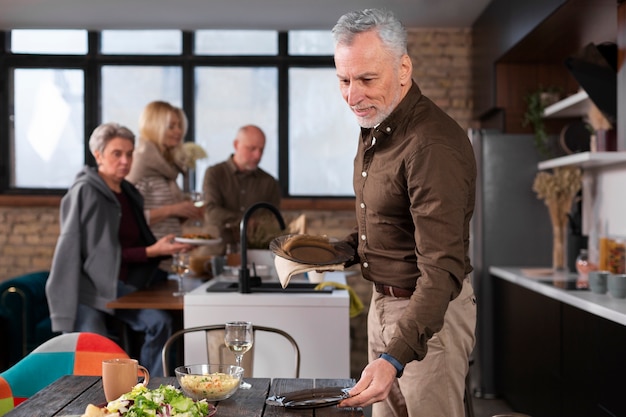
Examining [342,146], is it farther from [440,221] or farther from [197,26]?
[440,221]

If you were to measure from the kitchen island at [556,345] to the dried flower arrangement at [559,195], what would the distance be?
0.61 feet

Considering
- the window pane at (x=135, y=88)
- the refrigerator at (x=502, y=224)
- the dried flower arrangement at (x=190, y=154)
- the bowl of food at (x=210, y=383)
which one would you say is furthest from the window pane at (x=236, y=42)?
the bowl of food at (x=210, y=383)

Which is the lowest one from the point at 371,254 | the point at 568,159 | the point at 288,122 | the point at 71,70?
the point at 371,254

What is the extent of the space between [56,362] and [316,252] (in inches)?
40.1

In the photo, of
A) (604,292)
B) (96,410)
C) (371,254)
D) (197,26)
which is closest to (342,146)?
(197,26)

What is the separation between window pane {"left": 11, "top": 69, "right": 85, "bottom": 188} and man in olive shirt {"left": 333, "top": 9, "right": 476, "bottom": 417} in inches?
219

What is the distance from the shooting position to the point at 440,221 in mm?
1970

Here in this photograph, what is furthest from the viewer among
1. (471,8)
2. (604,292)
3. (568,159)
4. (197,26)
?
(197,26)

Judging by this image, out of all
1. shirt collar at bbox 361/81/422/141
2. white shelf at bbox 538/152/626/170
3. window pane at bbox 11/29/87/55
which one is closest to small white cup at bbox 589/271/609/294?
white shelf at bbox 538/152/626/170

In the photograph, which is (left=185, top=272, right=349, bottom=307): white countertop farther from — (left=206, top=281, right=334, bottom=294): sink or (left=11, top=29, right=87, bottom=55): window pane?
(left=11, top=29, right=87, bottom=55): window pane

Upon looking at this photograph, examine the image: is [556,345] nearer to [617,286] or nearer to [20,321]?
[617,286]

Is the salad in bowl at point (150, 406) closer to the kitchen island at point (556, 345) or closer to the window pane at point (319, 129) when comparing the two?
the kitchen island at point (556, 345)

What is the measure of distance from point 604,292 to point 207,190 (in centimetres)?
305

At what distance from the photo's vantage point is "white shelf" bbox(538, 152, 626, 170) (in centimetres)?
418
